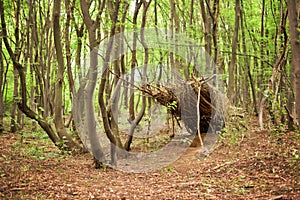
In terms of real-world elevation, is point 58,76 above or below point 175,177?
above

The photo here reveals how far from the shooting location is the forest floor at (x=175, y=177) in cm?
545

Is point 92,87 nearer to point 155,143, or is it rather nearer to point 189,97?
point 189,97

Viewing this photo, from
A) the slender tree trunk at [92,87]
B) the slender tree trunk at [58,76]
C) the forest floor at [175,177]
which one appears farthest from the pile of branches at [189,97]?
the slender tree trunk at [58,76]

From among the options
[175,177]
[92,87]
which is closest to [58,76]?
[92,87]

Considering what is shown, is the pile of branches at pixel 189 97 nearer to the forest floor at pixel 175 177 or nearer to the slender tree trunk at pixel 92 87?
the forest floor at pixel 175 177

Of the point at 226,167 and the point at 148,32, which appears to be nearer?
the point at 226,167

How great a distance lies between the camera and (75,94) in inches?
420

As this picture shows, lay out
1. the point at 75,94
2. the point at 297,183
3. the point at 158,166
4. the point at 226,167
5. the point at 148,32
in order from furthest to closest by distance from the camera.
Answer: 1. the point at 148,32
2. the point at 75,94
3. the point at 158,166
4. the point at 226,167
5. the point at 297,183

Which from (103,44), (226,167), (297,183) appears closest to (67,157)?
(103,44)

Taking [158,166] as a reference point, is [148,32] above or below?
above

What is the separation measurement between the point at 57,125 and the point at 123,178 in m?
3.05

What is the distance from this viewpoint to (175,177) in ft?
24.3

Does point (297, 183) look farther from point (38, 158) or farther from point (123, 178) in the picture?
point (38, 158)

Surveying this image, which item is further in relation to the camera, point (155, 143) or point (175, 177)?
point (155, 143)
